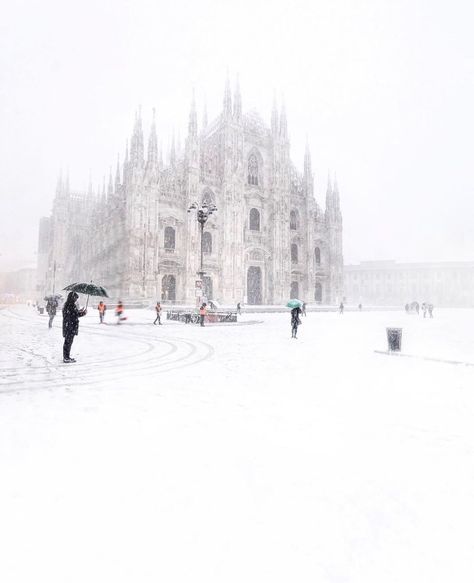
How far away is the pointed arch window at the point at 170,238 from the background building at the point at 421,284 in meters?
59.0

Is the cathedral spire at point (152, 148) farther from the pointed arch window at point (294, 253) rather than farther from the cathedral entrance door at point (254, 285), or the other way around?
the pointed arch window at point (294, 253)

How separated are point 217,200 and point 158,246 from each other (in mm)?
8773

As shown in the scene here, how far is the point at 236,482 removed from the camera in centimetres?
233

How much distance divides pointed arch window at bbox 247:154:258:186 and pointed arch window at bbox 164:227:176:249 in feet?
39.4

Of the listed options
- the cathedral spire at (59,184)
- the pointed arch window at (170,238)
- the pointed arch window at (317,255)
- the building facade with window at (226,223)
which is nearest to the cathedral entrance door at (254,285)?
the building facade with window at (226,223)

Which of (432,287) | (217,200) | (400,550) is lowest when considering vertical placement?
(400,550)

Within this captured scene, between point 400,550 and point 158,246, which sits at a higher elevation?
point 158,246

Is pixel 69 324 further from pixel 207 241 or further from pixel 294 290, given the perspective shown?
pixel 294 290

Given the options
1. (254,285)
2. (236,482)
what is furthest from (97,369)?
(254,285)

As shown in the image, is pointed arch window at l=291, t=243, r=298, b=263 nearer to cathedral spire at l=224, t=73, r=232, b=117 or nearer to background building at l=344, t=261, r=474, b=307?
cathedral spire at l=224, t=73, r=232, b=117

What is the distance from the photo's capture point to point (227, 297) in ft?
120

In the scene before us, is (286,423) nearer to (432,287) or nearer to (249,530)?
(249,530)

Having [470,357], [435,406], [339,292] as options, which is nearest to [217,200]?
[339,292]

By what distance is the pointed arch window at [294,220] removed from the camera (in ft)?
143
